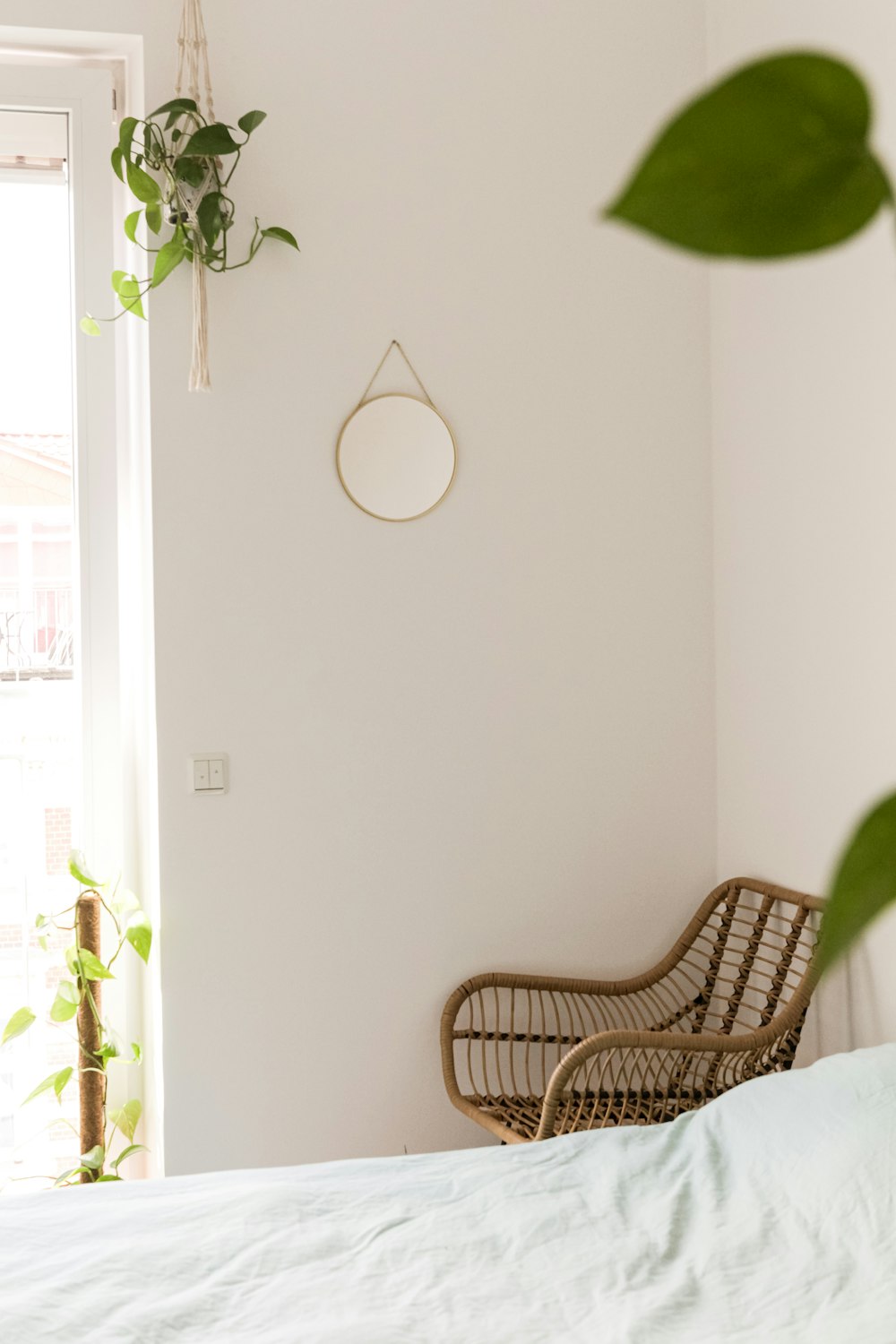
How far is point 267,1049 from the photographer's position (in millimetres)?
2467

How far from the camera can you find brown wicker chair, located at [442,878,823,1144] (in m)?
2.30

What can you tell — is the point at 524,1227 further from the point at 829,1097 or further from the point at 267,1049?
the point at 267,1049

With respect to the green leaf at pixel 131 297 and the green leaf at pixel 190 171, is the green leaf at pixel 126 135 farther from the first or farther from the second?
the green leaf at pixel 131 297

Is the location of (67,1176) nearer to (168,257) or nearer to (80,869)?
(80,869)

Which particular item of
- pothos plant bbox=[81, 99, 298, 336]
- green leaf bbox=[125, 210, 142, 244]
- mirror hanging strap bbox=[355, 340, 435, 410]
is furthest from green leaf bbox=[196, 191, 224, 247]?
mirror hanging strap bbox=[355, 340, 435, 410]

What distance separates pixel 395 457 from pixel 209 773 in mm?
739

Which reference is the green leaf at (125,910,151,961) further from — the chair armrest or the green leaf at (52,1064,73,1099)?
the chair armrest

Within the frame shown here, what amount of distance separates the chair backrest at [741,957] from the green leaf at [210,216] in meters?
1.65

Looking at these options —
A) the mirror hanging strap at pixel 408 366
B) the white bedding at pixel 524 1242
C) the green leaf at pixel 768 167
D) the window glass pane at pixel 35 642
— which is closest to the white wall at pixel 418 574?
the mirror hanging strap at pixel 408 366

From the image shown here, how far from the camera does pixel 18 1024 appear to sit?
2.48 m

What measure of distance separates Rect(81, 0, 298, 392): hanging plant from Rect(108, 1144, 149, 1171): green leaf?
1.54 meters

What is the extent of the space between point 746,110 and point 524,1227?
1684mm

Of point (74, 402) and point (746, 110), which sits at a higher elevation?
point (74, 402)

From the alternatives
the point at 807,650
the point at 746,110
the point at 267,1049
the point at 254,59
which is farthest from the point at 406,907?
the point at 746,110
